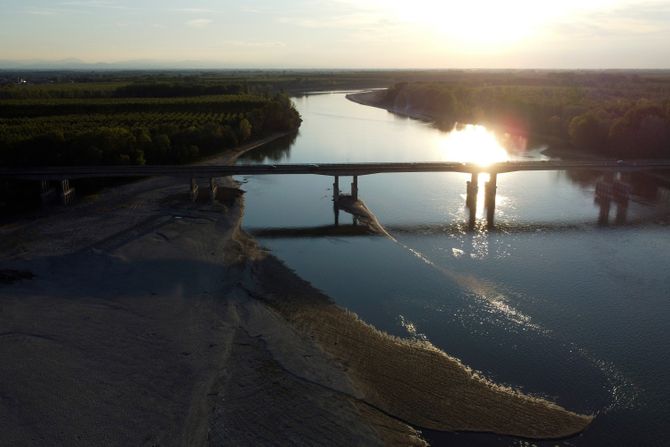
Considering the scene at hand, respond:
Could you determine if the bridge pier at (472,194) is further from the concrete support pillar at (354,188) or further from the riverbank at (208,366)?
the riverbank at (208,366)

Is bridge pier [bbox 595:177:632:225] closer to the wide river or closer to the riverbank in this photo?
the wide river

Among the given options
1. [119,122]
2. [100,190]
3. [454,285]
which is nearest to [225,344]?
[454,285]

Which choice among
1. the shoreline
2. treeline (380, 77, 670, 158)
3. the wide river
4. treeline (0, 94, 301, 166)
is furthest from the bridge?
the shoreline

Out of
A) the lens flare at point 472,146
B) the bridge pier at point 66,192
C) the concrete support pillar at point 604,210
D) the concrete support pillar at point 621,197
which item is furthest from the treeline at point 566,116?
the bridge pier at point 66,192

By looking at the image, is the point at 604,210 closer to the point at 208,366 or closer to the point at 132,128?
the point at 208,366

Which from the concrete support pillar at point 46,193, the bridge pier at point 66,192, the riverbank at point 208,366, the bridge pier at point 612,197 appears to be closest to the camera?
the riverbank at point 208,366
